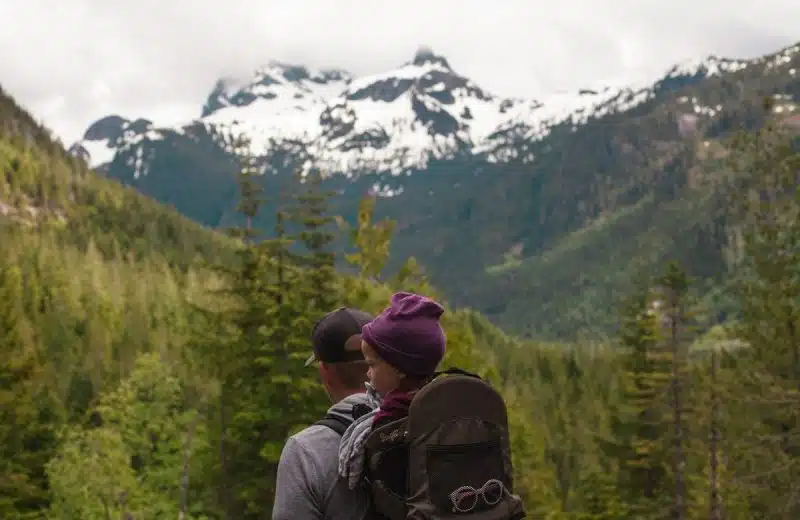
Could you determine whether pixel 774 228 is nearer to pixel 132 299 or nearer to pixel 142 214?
pixel 132 299

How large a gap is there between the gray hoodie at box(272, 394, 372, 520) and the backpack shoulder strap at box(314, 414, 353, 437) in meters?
0.10

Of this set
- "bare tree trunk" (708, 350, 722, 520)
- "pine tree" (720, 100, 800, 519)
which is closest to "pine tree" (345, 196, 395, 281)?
"pine tree" (720, 100, 800, 519)

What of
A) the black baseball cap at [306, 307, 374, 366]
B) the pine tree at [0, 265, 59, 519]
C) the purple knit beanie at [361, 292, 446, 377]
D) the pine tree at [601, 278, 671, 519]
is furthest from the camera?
the pine tree at [601, 278, 671, 519]

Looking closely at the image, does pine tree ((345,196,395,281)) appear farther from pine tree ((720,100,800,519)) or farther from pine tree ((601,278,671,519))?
pine tree ((601,278,671,519))

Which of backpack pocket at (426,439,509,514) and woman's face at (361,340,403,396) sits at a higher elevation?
woman's face at (361,340,403,396)

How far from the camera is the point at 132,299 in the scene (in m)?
103

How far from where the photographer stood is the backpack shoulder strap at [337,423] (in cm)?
364

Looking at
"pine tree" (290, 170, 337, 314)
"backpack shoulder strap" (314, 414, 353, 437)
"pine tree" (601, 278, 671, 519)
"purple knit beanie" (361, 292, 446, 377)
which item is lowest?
"pine tree" (601, 278, 671, 519)

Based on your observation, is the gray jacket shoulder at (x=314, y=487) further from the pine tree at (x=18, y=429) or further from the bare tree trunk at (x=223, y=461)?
the pine tree at (x=18, y=429)

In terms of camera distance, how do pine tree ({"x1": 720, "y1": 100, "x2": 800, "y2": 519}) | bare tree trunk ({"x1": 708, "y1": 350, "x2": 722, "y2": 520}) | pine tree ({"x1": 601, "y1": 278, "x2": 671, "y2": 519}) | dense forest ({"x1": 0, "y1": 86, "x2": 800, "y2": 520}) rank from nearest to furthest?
pine tree ({"x1": 720, "y1": 100, "x2": 800, "y2": 519})
dense forest ({"x1": 0, "y1": 86, "x2": 800, "y2": 520})
bare tree trunk ({"x1": 708, "y1": 350, "x2": 722, "y2": 520})
pine tree ({"x1": 601, "y1": 278, "x2": 671, "y2": 519})

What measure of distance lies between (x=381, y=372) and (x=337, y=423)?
0.28 m

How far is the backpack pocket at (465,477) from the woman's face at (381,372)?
55 centimetres

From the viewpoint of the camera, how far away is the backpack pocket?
10.1ft

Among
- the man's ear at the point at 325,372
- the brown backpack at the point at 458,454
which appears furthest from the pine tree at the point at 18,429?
the brown backpack at the point at 458,454
